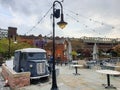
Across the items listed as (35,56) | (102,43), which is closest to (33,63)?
(35,56)

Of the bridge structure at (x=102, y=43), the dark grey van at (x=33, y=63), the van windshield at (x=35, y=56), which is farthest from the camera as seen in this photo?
the bridge structure at (x=102, y=43)

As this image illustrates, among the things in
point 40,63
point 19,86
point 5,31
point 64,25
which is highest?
point 5,31

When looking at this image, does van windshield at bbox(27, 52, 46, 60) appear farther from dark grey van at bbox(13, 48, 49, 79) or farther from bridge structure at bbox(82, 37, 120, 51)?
bridge structure at bbox(82, 37, 120, 51)

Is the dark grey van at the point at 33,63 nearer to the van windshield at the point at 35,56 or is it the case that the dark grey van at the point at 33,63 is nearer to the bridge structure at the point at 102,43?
the van windshield at the point at 35,56

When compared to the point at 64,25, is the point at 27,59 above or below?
below

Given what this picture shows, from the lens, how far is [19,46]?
4581cm

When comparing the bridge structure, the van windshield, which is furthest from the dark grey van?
the bridge structure

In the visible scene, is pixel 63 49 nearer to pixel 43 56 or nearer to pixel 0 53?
pixel 0 53

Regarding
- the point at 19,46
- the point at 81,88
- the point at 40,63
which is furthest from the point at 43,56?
the point at 19,46

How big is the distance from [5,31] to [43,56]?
153 feet

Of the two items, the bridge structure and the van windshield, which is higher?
the bridge structure

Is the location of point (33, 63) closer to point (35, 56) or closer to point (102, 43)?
point (35, 56)

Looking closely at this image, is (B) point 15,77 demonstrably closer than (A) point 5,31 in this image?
Yes

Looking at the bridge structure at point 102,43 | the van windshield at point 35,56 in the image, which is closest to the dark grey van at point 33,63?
the van windshield at point 35,56
